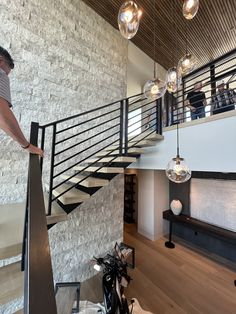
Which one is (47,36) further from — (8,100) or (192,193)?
(192,193)

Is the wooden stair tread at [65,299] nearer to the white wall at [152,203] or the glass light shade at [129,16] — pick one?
the white wall at [152,203]

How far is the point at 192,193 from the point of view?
466cm

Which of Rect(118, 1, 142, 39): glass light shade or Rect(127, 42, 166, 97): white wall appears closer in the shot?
Rect(118, 1, 142, 39): glass light shade

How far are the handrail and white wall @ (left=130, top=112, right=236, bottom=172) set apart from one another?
7.25 feet

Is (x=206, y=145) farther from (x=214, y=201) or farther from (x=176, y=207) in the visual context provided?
(x=176, y=207)

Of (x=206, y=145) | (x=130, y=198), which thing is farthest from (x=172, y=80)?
(x=130, y=198)

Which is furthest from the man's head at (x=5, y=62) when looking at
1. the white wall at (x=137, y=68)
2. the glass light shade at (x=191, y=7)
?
the white wall at (x=137, y=68)

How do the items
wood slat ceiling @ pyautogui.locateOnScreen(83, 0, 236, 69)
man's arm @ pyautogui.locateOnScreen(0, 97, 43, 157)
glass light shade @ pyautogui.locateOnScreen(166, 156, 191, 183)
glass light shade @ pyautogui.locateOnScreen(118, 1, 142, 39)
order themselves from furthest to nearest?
wood slat ceiling @ pyautogui.locateOnScreen(83, 0, 236, 69) < glass light shade @ pyautogui.locateOnScreen(166, 156, 191, 183) < glass light shade @ pyautogui.locateOnScreen(118, 1, 142, 39) < man's arm @ pyautogui.locateOnScreen(0, 97, 43, 157)

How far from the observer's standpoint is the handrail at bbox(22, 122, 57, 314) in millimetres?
409

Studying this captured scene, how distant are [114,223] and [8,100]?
298 cm

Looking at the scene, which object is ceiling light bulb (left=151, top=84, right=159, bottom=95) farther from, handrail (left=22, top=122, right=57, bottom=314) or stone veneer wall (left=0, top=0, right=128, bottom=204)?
handrail (left=22, top=122, right=57, bottom=314)

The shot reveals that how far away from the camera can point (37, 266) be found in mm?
483

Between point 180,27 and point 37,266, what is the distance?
16.0 feet

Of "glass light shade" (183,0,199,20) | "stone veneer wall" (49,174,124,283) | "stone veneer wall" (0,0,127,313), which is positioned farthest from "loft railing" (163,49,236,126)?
"stone veneer wall" (49,174,124,283)
